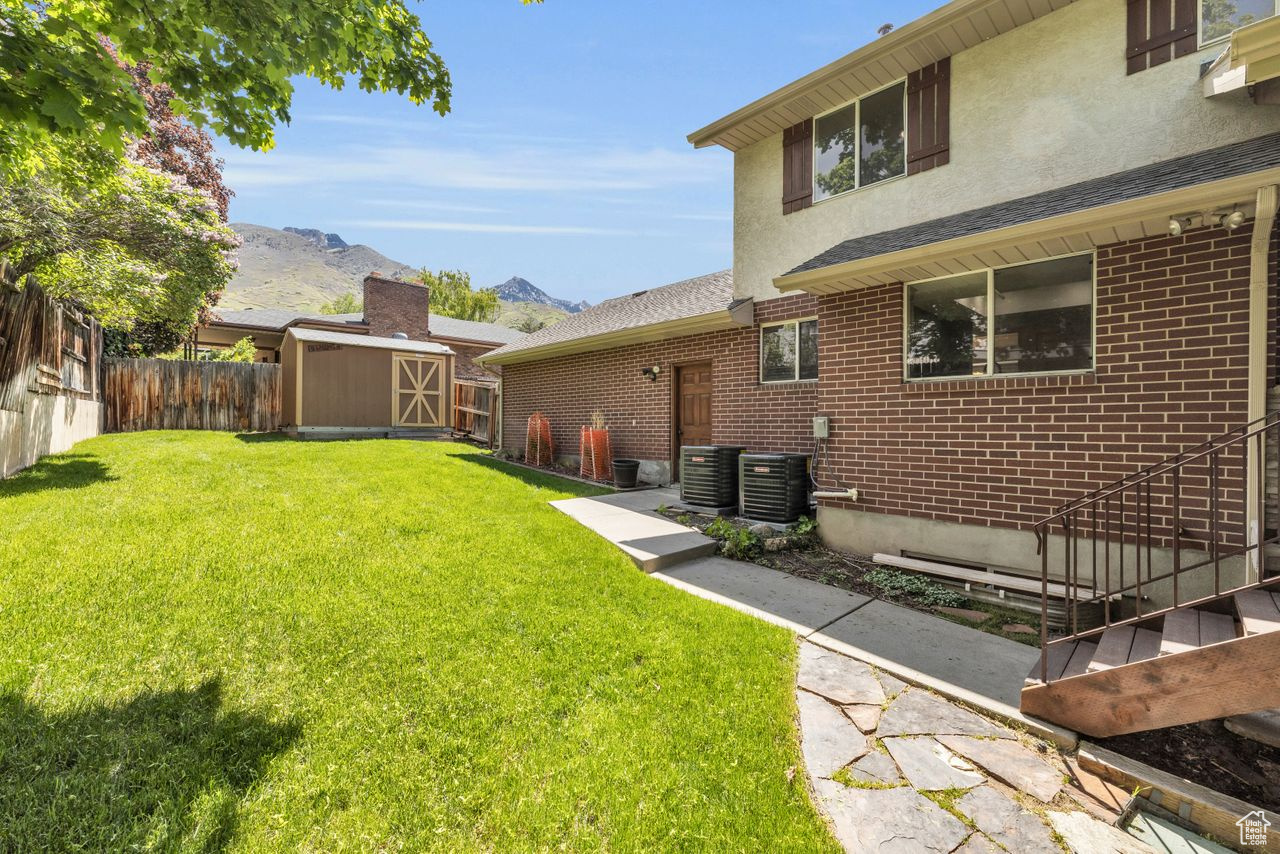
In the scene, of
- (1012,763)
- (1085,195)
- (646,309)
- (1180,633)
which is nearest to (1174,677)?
(1180,633)

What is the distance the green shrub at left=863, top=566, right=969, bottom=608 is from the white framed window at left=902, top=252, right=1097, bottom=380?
6.80ft

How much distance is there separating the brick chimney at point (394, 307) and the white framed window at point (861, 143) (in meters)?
19.0

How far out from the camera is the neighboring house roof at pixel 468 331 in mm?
24000

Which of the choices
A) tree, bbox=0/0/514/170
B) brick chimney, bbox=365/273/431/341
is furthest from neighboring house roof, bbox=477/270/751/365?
brick chimney, bbox=365/273/431/341

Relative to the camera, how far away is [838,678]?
10.5ft

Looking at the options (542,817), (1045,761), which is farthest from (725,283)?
(542,817)

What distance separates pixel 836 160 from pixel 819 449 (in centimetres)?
386

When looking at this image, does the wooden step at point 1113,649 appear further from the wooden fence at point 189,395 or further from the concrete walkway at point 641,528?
the wooden fence at point 189,395

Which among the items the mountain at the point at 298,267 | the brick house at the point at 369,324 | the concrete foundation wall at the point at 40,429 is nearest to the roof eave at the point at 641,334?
the concrete foundation wall at the point at 40,429

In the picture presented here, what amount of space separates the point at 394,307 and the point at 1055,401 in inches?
897

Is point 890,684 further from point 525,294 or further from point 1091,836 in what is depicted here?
point 525,294

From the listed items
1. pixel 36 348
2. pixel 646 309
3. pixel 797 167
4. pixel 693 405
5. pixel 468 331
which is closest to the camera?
pixel 36 348

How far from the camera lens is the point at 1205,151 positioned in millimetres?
4082

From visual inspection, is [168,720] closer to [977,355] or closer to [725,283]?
[977,355]
